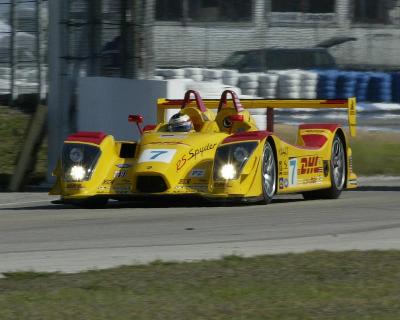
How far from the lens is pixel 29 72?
21.0 m

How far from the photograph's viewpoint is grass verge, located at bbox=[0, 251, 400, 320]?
20.8 ft

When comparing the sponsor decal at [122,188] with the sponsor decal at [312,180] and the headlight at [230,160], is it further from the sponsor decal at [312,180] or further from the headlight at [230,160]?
the sponsor decal at [312,180]

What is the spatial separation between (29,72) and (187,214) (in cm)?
1020

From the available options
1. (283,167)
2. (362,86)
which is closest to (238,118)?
(283,167)

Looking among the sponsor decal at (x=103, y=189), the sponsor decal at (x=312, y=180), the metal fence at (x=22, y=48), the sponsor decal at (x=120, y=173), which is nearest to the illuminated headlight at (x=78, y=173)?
the sponsor decal at (x=103, y=189)

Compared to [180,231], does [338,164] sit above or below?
below

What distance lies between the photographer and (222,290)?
6945 millimetres

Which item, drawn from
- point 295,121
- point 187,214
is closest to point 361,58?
point 295,121

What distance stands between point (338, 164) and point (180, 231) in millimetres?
4314

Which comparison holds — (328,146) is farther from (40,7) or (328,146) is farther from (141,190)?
(40,7)

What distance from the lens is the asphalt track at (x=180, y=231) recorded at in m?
8.73

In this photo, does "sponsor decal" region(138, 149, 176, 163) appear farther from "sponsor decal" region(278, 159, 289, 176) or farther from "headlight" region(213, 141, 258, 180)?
"sponsor decal" region(278, 159, 289, 176)

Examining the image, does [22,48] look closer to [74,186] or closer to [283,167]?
[74,186]

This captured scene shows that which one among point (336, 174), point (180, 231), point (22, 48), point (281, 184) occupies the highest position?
point (22, 48)
